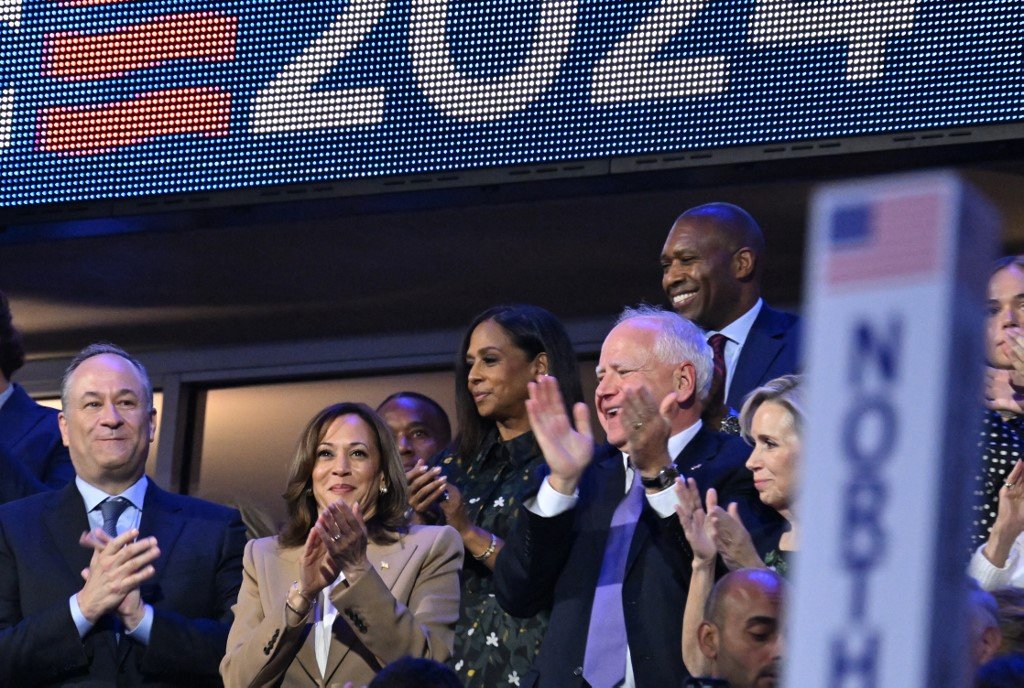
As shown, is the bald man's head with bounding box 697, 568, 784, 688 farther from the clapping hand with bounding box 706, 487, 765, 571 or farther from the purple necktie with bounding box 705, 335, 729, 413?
the purple necktie with bounding box 705, 335, 729, 413

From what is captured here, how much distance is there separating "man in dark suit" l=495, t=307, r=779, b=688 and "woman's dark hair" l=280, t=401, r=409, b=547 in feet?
1.36

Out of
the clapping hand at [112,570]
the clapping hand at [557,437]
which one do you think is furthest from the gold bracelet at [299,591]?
the clapping hand at [557,437]

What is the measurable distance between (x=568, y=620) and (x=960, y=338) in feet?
8.09

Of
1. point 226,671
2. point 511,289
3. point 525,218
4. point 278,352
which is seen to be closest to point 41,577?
point 226,671

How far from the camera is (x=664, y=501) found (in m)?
3.27

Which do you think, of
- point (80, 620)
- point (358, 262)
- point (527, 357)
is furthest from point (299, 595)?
point (358, 262)

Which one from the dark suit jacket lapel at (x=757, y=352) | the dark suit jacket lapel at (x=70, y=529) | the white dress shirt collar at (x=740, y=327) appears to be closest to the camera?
the dark suit jacket lapel at (x=70, y=529)

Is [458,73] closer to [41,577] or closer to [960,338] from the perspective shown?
[41,577]

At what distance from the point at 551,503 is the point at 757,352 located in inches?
44.7

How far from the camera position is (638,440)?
327 centimetres

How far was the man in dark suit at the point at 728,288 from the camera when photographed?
4297mm

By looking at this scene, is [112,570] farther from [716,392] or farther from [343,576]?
[716,392]

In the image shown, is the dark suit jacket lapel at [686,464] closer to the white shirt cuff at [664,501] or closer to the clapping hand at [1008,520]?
the white shirt cuff at [664,501]

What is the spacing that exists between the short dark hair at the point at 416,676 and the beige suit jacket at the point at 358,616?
712 mm
